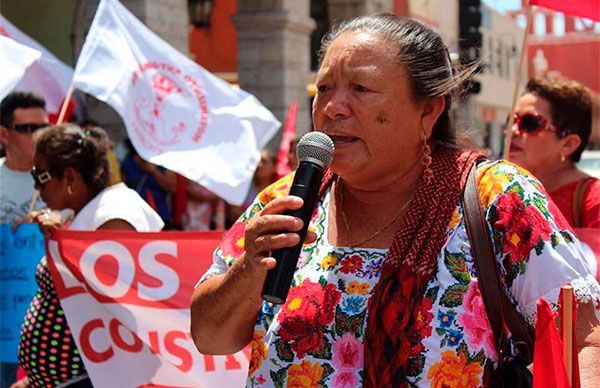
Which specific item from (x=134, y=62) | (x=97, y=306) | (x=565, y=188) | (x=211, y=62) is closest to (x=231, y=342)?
(x=97, y=306)

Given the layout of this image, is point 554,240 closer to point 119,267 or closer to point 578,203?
point 578,203

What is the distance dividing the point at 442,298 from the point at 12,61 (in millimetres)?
2331

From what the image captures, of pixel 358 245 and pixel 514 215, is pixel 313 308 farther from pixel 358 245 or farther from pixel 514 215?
pixel 514 215

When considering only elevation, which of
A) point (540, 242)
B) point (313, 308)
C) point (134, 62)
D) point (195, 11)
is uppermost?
point (195, 11)

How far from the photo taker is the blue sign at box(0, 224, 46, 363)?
5223 millimetres

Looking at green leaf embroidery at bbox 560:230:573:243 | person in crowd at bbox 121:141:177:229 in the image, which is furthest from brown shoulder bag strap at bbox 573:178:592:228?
person in crowd at bbox 121:141:177:229

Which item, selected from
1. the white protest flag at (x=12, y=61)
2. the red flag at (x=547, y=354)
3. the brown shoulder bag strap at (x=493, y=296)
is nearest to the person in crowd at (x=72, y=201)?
the white protest flag at (x=12, y=61)

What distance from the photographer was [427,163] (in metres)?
2.59

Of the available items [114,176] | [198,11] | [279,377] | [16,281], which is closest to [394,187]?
[279,377]

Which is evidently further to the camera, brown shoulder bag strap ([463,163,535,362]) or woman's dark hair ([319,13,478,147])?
woman's dark hair ([319,13,478,147])

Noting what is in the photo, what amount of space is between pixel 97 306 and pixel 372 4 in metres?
11.9

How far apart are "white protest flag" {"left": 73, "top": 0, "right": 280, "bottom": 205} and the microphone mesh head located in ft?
12.5

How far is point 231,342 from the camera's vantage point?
2582 millimetres

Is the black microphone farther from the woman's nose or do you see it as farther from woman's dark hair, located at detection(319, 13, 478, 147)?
woman's dark hair, located at detection(319, 13, 478, 147)
